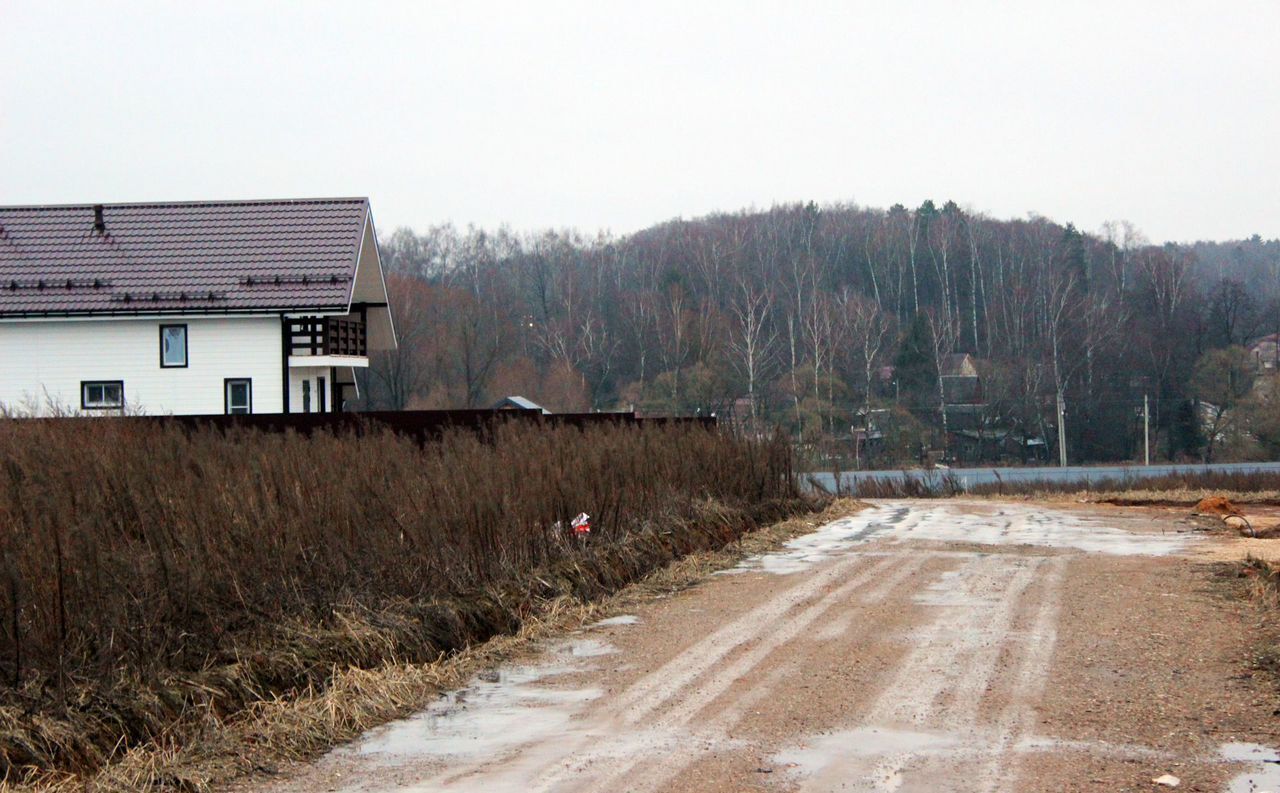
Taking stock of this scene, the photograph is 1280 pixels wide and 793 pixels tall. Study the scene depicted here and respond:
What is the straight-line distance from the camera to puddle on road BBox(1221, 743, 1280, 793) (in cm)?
594

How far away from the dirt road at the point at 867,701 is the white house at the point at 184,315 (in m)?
25.3

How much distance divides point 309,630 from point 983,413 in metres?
64.4

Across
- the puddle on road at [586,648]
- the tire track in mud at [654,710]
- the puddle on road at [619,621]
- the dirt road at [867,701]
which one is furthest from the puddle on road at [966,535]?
the puddle on road at [586,648]

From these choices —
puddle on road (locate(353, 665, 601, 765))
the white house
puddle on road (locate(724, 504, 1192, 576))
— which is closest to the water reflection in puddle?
puddle on road (locate(353, 665, 601, 765))

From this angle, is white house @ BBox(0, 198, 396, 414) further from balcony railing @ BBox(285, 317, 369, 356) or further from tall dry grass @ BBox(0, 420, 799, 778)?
tall dry grass @ BBox(0, 420, 799, 778)

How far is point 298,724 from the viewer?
7.11 metres

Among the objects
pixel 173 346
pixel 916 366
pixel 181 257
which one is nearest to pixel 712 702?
pixel 173 346

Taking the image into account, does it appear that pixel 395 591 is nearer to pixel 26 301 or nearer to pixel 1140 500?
pixel 1140 500

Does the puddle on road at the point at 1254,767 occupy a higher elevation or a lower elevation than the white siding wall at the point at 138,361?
lower

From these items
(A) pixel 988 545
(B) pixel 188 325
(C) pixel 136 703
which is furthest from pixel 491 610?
(B) pixel 188 325

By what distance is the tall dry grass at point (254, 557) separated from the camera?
6914 mm

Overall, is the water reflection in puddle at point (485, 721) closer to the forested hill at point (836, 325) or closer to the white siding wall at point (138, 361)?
the white siding wall at point (138, 361)

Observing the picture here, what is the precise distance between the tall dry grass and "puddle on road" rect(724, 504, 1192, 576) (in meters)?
1.28

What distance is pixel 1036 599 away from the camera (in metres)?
11.7
